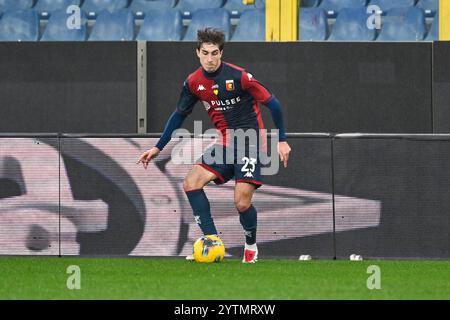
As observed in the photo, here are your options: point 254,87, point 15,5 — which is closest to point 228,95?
point 254,87

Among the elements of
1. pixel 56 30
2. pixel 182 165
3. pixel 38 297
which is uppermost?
pixel 56 30

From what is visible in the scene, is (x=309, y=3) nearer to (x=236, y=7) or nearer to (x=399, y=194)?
(x=236, y=7)

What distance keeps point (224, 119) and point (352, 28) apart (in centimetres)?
499

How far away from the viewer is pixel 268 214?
1042 cm

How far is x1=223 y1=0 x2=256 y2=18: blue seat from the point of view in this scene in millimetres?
14555

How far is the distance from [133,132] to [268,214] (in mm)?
1855

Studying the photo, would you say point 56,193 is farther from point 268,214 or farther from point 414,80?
point 414,80

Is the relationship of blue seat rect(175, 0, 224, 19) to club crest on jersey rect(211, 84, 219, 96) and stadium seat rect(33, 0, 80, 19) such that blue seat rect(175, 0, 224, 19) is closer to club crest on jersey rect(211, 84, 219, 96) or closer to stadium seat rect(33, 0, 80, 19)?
stadium seat rect(33, 0, 80, 19)

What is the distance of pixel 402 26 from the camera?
14125 mm

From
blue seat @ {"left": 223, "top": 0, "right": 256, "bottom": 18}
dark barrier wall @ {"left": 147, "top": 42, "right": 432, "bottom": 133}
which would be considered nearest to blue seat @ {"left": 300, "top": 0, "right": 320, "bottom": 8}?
blue seat @ {"left": 223, "top": 0, "right": 256, "bottom": 18}

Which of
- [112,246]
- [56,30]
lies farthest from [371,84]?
[56,30]

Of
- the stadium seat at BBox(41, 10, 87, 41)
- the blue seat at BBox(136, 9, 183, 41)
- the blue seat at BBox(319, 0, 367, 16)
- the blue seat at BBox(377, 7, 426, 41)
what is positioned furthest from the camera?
the stadium seat at BBox(41, 10, 87, 41)

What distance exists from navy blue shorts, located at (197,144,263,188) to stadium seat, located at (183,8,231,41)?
15.9ft

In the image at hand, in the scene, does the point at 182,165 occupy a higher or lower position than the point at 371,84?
lower
